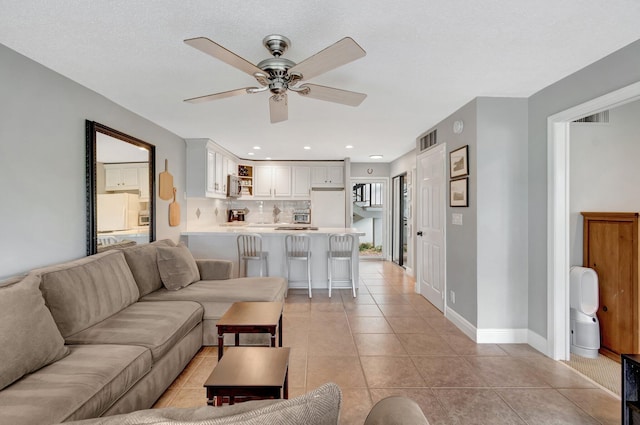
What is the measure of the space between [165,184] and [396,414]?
4327 millimetres

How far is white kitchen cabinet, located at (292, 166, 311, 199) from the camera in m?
7.20

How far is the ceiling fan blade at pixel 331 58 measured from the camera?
61.8 inches

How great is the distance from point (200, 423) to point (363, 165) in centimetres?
722

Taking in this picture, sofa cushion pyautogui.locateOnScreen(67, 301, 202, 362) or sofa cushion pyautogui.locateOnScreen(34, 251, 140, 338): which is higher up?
sofa cushion pyautogui.locateOnScreen(34, 251, 140, 338)

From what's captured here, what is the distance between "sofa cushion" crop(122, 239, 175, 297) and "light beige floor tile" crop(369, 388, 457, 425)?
90.7 inches

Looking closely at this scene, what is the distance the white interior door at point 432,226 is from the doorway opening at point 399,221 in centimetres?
219

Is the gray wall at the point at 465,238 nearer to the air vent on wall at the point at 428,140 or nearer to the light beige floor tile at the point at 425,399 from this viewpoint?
the air vent on wall at the point at 428,140

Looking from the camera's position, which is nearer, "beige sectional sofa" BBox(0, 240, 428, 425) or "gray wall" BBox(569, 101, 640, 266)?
"beige sectional sofa" BBox(0, 240, 428, 425)

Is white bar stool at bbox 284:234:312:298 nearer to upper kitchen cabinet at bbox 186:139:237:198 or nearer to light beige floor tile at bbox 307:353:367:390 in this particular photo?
upper kitchen cabinet at bbox 186:139:237:198

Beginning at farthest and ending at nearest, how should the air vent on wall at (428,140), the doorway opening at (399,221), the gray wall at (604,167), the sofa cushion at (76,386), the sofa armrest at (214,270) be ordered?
the doorway opening at (399,221)
the air vent on wall at (428,140)
the sofa armrest at (214,270)
the gray wall at (604,167)
the sofa cushion at (76,386)

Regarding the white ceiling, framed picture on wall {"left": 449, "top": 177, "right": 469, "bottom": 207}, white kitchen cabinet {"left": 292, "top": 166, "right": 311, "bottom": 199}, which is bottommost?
framed picture on wall {"left": 449, "top": 177, "right": 469, "bottom": 207}

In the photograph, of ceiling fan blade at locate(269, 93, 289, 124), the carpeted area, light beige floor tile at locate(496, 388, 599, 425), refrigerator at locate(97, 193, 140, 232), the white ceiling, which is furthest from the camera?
refrigerator at locate(97, 193, 140, 232)

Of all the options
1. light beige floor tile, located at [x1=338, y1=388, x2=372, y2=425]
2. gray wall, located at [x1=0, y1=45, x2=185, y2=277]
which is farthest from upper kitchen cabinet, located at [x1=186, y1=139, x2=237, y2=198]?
light beige floor tile, located at [x1=338, y1=388, x2=372, y2=425]

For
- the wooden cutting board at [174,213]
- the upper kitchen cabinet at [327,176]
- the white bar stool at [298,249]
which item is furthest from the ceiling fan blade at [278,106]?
the upper kitchen cabinet at [327,176]
